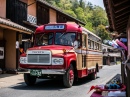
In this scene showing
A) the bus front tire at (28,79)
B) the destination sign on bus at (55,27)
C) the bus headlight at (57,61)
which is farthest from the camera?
the destination sign on bus at (55,27)

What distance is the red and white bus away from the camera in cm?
1043

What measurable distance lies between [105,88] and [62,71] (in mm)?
4618

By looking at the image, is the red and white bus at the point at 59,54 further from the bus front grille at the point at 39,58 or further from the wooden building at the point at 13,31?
the wooden building at the point at 13,31

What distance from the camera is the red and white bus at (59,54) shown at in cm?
1043

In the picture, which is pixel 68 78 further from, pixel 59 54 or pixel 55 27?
pixel 55 27

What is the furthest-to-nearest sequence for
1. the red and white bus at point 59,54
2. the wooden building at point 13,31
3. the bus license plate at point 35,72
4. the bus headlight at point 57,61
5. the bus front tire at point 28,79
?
the wooden building at point 13,31 < the bus front tire at point 28,79 < the bus license plate at point 35,72 < the red and white bus at point 59,54 < the bus headlight at point 57,61

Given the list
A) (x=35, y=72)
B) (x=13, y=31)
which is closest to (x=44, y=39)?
(x=35, y=72)

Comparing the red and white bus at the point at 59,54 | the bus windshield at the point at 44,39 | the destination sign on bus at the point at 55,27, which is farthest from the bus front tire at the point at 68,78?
the destination sign on bus at the point at 55,27

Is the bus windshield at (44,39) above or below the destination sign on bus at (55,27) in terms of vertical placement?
below

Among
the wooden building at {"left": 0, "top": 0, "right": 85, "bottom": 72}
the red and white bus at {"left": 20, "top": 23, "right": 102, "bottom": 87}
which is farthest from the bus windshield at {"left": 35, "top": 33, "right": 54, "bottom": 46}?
the wooden building at {"left": 0, "top": 0, "right": 85, "bottom": 72}

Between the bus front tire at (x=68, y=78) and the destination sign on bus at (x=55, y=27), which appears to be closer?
the bus front tire at (x=68, y=78)

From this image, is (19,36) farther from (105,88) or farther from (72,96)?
(105,88)

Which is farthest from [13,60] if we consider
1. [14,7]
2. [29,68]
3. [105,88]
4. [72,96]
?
[105,88]

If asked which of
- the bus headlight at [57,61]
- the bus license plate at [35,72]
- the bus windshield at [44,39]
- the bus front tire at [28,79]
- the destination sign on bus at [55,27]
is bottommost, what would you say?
the bus front tire at [28,79]
